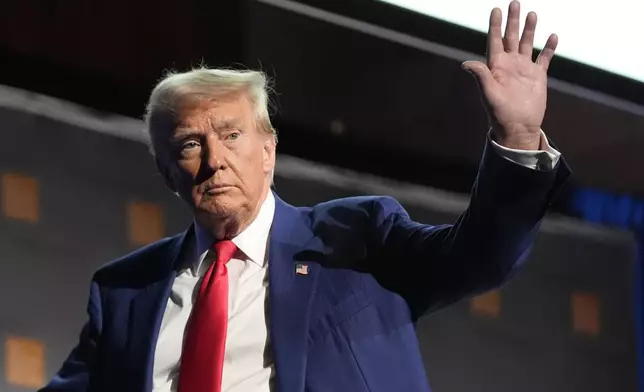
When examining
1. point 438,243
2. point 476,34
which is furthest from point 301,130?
point 438,243

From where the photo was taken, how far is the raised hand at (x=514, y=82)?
3.49ft

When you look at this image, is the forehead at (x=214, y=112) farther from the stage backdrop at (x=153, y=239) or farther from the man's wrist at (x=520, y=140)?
the stage backdrop at (x=153, y=239)

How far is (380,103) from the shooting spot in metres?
2.24

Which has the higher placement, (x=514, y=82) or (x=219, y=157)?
(x=514, y=82)

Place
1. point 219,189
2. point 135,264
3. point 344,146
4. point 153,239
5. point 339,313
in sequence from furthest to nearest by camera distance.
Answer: point 344,146 → point 153,239 → point 135,264 → point 219,189 → point 339,313

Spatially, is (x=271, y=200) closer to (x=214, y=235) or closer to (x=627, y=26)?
(x=214, y=235)

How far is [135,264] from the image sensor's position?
1414mm

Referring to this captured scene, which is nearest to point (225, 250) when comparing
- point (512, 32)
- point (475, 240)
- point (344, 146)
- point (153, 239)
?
point (475, 240)

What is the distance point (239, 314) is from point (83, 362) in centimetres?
27

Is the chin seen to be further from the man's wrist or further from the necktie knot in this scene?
the man's wrist

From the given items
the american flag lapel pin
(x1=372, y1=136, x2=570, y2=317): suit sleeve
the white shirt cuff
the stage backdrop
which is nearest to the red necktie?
the american flag lapel pin

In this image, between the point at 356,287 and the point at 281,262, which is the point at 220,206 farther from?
the point at 356,287

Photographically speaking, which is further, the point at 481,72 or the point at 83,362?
the point at 83,362

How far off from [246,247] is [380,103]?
1006mm
